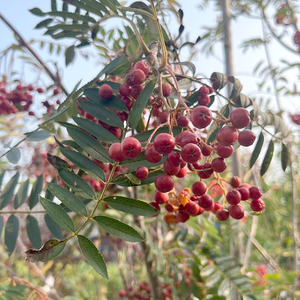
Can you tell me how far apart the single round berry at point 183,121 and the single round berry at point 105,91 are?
19cm

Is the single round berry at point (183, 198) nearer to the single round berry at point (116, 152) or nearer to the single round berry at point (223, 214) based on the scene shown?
the single round berry at point (223, 214)

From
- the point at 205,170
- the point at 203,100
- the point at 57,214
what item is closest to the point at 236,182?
the point at 205,170

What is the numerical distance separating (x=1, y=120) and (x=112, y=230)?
3.85ft

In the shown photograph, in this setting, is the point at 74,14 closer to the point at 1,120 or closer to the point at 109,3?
the point at 109,3

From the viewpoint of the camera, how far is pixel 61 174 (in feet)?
1.76

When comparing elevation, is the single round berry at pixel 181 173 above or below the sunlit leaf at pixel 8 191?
above

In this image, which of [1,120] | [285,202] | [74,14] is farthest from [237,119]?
[285,202]

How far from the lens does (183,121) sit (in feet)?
1.90

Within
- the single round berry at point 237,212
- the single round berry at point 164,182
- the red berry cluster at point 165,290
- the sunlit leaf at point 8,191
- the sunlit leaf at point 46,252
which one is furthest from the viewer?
the red berry cluster at point 165,290

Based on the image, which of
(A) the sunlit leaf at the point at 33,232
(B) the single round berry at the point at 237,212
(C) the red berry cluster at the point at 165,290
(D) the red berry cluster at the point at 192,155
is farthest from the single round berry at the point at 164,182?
(C) the red berry cluster at the point at 165,290

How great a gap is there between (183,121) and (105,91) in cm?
21

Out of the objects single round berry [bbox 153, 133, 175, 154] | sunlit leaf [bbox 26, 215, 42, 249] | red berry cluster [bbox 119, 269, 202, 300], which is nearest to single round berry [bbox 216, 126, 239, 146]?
single round berry [bbox 153, 133, 175, 154]

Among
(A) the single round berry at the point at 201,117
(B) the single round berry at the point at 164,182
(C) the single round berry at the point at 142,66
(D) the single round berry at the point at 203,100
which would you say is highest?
(C) the single round berry at the point at 142,66

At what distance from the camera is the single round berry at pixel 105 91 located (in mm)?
607
